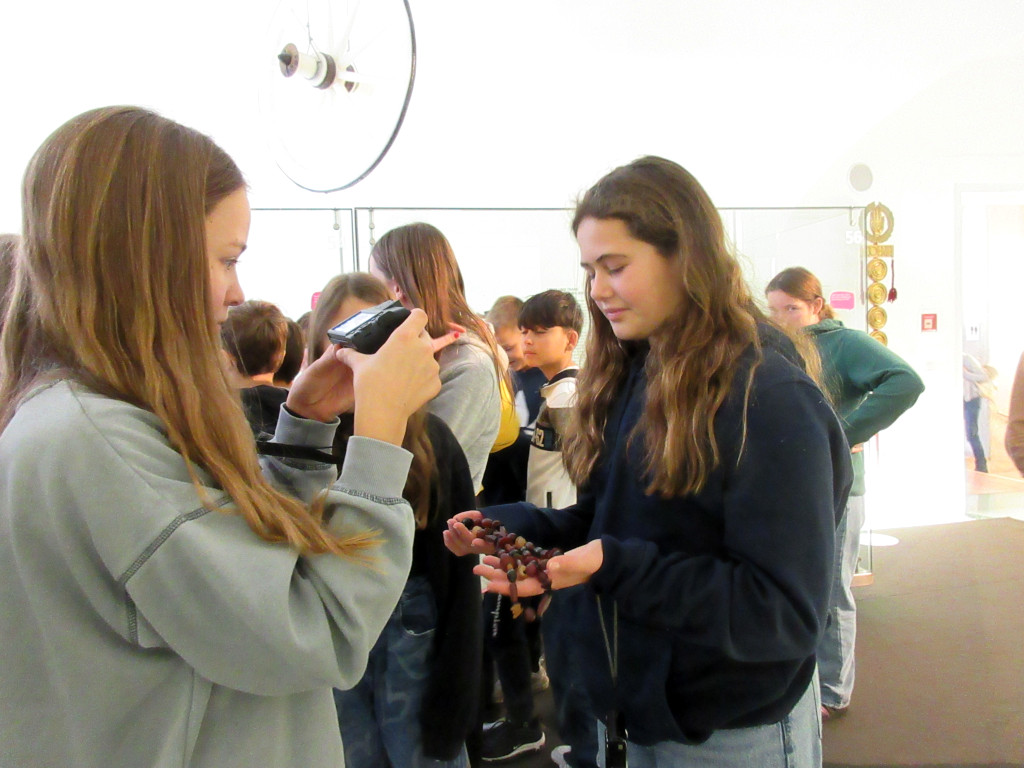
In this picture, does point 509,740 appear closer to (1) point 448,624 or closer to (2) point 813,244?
(1) point 448,624

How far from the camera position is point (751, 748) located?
0.97 m

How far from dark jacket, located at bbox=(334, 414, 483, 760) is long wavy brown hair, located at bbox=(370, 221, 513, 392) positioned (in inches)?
21.6

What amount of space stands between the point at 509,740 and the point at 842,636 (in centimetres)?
119

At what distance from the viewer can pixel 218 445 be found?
681mm

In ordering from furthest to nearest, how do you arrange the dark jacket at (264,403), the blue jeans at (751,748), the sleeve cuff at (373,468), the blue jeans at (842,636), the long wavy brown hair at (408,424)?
the blue jeans at (842,636), the dark jacket at (264,403), the long wavy brown hair at (408,424), the blue jeans at (751,748), the sleeve cuff at (373,468)

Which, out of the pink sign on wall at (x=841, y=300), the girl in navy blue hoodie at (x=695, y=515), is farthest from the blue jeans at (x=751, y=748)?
the pink sign on wall at (x=841, y=300)

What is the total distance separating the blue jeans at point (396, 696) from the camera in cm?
139

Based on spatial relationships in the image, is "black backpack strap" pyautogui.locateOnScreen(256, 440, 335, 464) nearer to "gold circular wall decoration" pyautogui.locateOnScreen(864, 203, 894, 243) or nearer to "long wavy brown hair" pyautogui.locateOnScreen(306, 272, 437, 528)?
"long wavy brown hair" pyautogui.locateOnScreen(306, 272, 437, 528)

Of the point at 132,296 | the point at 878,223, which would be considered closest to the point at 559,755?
the point at 132,296

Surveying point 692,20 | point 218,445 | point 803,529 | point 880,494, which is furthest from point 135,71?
point 880,494

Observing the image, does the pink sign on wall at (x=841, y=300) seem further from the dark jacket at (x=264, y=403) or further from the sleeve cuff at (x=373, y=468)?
the sleeve cuff at (x=373, y=468)

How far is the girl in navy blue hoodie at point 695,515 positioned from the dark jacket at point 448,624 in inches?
13.7

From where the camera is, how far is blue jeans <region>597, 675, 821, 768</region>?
963mm

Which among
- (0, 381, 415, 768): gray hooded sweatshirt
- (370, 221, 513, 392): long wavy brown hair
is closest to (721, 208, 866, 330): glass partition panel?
(370, 221, 513, 392): long wavy brown hair
